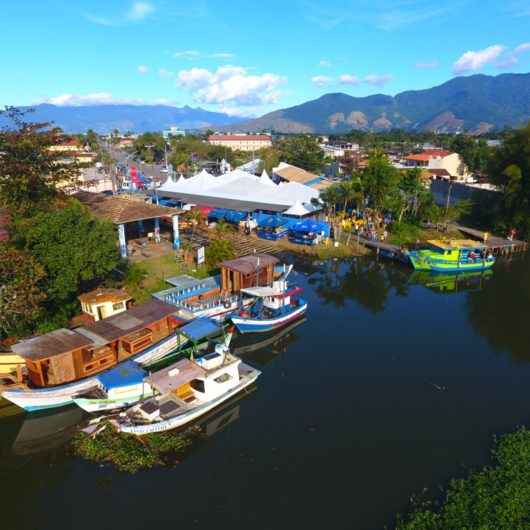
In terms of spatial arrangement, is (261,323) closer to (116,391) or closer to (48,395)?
(116,391)

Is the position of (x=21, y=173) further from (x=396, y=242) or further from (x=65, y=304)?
(x=396, y=242)

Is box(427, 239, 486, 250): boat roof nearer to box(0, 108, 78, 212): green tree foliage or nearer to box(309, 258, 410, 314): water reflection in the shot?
box(309, 258, 410, 314): water reflection

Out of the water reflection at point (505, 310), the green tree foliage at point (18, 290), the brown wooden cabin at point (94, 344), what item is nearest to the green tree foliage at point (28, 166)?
the green tree foliage at point (18, 290)

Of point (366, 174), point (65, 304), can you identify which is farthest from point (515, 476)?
point (366, 174)

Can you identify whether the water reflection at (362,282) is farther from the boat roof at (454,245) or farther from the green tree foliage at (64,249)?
the green tree foliage at (64,249)

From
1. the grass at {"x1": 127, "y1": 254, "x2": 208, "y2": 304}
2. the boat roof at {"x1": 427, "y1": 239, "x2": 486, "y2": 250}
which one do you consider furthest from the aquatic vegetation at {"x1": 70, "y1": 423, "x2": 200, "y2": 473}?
the boat roof at {"x1": 427, "y1": 239, "x2": 486, "y2": 250}
